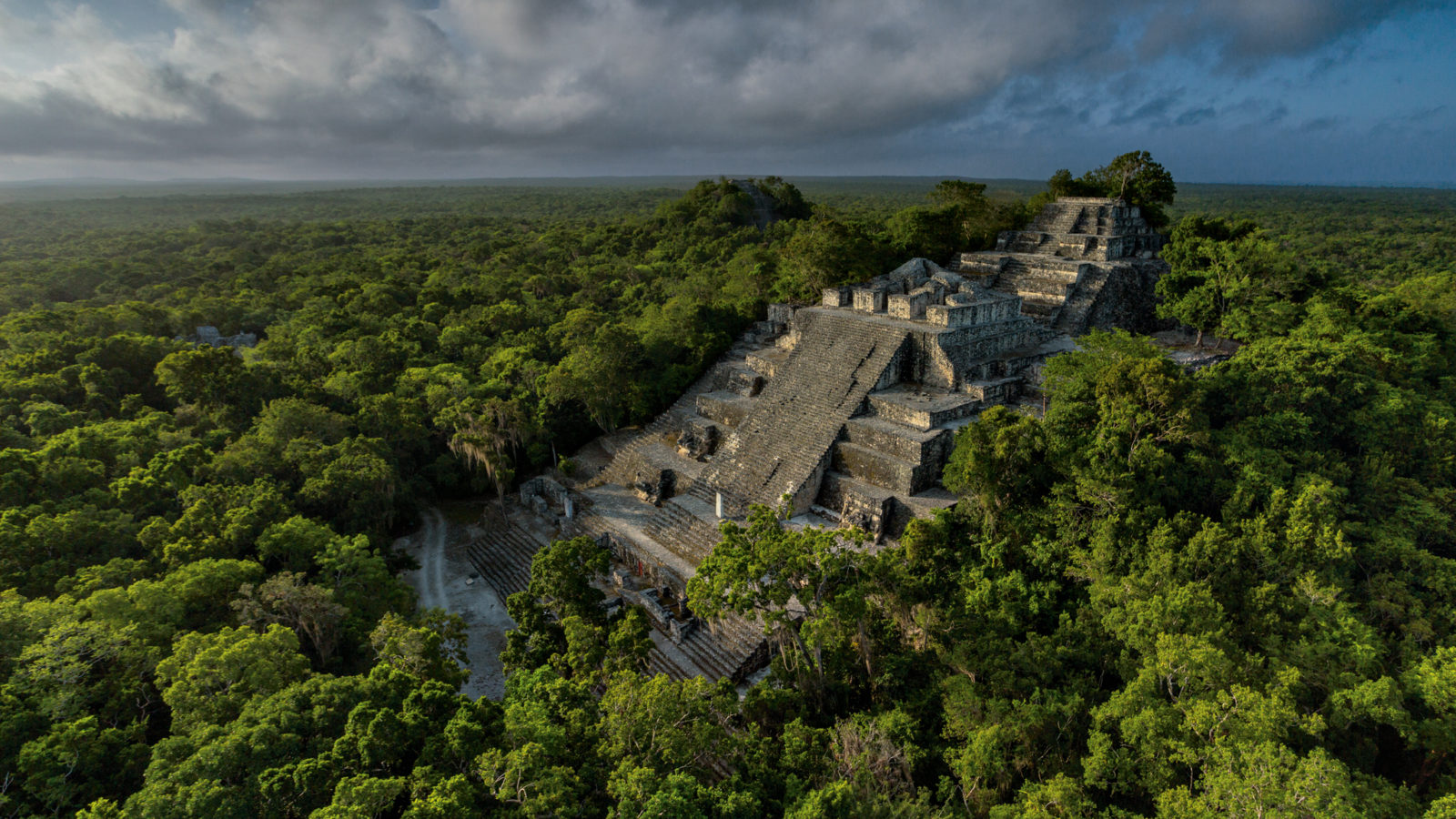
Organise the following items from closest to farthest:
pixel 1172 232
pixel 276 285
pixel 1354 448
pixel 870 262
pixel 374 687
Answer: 1. pixel 374 687
2. pixel 1354 448
3. pixel 1172 232
4. pixel 870 262
5. pixel 276 285

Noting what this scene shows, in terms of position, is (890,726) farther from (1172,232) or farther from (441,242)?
(441,242)

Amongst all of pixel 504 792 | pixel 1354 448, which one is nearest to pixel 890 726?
pixel 504 792

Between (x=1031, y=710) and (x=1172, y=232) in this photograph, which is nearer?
(x=1031, y=710)

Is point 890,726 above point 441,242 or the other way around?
the other way around

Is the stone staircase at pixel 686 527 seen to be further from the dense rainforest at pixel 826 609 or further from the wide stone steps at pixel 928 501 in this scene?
the wide stone steps at pixel 928 501

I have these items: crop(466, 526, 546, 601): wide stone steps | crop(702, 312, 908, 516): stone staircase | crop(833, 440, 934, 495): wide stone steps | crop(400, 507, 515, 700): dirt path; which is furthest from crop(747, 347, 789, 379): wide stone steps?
crop(400, 507, 515, 700): dirt path

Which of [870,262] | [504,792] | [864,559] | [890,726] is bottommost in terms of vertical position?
[890,726]

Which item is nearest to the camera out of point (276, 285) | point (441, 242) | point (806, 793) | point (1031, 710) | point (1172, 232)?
point (806, 793)
